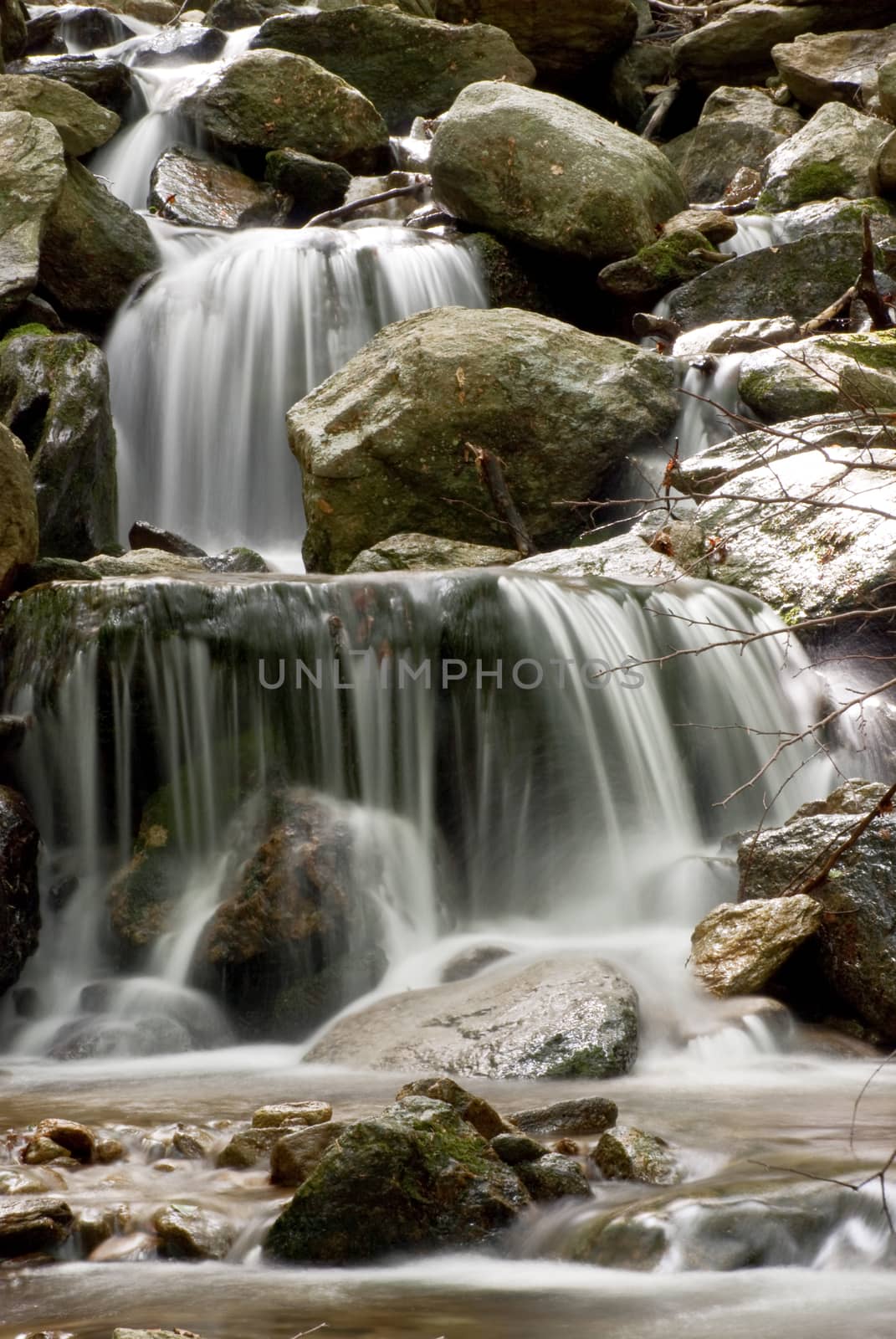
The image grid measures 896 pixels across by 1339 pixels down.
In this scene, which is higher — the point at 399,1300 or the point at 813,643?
the point at 813,643


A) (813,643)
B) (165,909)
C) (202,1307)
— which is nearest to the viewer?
(202,1307)

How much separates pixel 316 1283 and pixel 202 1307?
253 millimetres

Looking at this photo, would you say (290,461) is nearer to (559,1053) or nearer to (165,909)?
(165,909)

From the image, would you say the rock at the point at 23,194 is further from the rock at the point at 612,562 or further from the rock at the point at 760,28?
the rock at the point at 760,28

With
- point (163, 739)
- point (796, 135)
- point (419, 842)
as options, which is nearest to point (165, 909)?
point (163, 739)

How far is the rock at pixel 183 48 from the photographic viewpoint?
17734 mm

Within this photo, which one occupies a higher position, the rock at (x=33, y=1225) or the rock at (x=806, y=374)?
the rock at (x=806, y=374)

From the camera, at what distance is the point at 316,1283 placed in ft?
8.85

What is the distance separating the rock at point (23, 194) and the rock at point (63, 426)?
168cm

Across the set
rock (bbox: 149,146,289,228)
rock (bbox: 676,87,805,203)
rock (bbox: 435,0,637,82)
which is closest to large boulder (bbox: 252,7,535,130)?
rock (bbox: 435,0,637,82)

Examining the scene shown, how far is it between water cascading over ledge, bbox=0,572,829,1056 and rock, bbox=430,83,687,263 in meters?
6.03

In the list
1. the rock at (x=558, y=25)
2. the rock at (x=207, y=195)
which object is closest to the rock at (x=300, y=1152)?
the rock at (x=207, y=195)

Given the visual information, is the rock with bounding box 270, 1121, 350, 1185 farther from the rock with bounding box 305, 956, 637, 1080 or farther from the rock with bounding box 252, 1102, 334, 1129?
the rock with bounding box 305, 956, 637, 1080

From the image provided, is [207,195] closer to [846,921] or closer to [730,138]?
[730,138]
